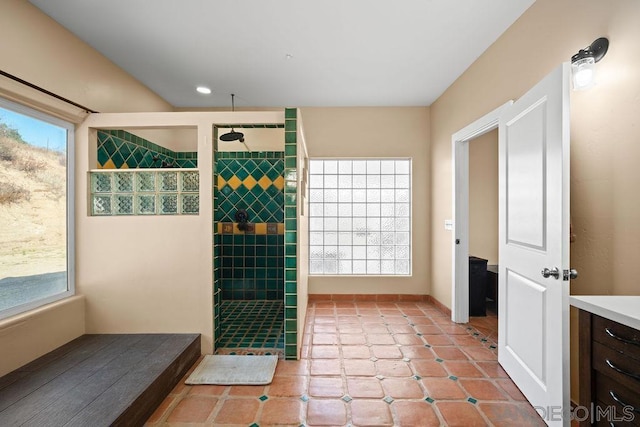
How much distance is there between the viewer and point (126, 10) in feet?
7.09

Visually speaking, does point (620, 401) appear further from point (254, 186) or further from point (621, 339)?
point (254, 186)

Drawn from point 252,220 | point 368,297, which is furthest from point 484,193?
point 252,220

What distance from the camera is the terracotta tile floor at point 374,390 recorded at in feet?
5.79

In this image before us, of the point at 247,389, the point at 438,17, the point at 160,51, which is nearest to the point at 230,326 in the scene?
the point at 247,389

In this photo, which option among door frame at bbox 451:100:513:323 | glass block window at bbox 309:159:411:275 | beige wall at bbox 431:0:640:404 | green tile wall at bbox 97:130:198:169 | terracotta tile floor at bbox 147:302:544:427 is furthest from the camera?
glass block window at bbox 309:159:411:275

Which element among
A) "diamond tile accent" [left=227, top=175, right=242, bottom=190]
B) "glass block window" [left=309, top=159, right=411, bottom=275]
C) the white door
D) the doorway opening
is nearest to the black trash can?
the doorway opening

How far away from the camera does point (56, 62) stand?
7.39 ft

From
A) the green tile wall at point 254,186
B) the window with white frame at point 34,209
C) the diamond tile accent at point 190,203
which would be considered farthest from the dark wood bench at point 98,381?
the green tile wall at point 254,186

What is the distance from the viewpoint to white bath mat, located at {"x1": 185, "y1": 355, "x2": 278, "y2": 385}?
213cm

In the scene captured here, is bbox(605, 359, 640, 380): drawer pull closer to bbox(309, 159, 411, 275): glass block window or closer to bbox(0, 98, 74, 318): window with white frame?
bbox(309, 159, 411, 275): glass block window

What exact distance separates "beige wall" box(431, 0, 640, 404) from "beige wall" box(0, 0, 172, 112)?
3653mm

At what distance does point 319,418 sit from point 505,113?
8.25ft

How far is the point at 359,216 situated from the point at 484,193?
1.77 meters

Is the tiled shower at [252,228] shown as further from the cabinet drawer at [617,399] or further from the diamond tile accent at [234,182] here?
the cabinet drawer at [617,399]
